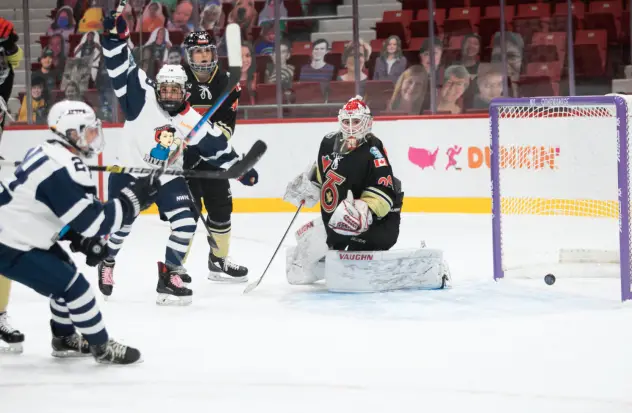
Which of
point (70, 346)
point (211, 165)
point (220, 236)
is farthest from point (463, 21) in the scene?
point (70, 346)

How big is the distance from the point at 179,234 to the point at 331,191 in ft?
2.30

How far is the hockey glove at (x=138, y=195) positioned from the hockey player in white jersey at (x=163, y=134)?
1024 millimetres

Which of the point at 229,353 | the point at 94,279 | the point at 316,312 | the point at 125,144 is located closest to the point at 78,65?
the point at 94,279

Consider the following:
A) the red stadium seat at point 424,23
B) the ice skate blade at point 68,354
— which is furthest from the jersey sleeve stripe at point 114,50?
the red stadium seat at point 424,23

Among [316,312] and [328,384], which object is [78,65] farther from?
[328,384]

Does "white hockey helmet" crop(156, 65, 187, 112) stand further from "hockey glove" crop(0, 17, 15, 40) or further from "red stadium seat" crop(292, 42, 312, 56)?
"red stadium seat" crop(292, 42, 312, 56)

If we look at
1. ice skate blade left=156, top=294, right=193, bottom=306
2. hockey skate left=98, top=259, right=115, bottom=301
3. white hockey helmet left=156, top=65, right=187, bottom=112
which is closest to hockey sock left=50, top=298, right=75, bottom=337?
ice skate blade left=156, top=294, right=193, bottom=306

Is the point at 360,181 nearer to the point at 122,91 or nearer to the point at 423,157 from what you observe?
the point at 122,91

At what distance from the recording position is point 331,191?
4.74 metres

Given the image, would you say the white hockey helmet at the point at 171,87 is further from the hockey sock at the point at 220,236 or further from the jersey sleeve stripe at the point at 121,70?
the hockey sock at the point at 220,236

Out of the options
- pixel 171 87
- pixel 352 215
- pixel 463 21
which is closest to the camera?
pixel 171 87

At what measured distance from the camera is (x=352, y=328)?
13.1 feet

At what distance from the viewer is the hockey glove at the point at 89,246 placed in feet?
11.0

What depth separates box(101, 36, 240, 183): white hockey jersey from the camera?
451 cm
